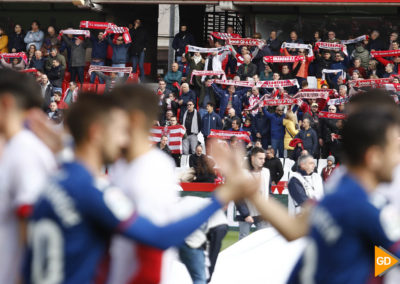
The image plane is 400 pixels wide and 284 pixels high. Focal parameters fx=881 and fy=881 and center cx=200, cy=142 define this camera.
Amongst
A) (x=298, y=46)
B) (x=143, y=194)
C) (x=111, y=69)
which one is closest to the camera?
(x=143, y=194)

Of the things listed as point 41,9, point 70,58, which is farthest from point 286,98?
point 41,9

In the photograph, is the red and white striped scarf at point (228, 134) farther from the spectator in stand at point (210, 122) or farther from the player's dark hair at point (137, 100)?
the player's dark hair at point (137, 100)

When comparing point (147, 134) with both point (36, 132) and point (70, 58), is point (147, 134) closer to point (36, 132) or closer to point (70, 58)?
point (36, 132)

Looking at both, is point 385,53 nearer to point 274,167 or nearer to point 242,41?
point 242,41

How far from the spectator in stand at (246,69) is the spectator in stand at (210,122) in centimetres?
252

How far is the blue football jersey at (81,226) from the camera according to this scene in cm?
405

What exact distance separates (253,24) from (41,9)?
28.5 ft

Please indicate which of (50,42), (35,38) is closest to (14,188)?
(50,42)

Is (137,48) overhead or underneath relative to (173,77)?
overhead

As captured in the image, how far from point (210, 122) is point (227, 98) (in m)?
1.64

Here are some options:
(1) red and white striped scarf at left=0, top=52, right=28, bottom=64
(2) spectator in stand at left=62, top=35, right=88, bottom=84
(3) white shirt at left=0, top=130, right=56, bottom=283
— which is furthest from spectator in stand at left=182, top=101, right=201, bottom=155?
(3) white shirt at left=0, top=130, right=56, bottom=283

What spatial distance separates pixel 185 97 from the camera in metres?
24.4

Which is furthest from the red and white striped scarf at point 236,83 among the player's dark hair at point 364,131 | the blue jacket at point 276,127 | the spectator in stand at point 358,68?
the player's dark hair at point 364,131

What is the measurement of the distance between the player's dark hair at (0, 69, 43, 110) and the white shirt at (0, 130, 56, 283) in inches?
8.2
